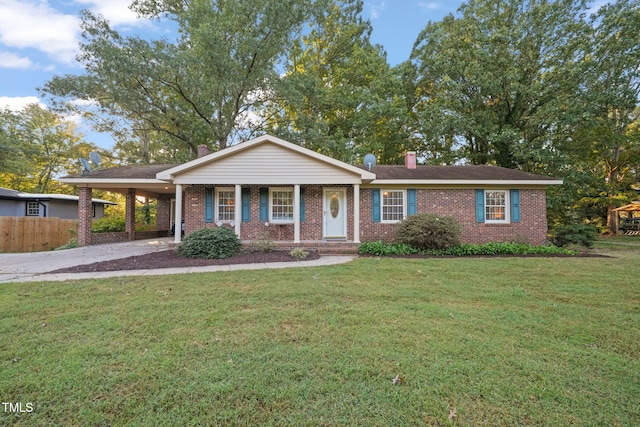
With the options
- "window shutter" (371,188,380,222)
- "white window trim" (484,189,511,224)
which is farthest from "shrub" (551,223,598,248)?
"window shutter" (371,188,380,222)

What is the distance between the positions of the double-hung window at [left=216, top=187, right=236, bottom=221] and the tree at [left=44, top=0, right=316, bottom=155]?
7539 millimetres

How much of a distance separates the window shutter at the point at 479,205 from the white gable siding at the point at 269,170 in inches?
207

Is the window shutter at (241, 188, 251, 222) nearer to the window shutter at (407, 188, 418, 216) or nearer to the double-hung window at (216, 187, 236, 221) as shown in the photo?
the double-hung window at (216, 187, 236, 221)

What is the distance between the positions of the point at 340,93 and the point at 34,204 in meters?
19.9

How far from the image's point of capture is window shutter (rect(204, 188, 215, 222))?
11.7m

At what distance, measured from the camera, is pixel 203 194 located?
11.8m

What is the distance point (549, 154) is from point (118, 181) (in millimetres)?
21188

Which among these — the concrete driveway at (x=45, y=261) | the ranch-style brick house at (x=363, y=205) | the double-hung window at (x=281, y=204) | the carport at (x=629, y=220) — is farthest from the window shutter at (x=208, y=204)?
the carport at (x=629, y=220)

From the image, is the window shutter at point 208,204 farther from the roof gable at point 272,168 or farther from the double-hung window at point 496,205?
the double-hung window at point 496,205

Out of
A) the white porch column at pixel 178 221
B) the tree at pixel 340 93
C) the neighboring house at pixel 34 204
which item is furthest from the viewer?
the tree at pixel 340 93

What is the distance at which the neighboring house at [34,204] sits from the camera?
53.2ft

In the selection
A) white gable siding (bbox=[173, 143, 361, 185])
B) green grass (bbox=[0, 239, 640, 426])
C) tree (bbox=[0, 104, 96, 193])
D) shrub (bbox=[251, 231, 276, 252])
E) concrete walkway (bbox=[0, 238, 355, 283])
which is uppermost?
tree (bbox=[0, 104, 96, 193])

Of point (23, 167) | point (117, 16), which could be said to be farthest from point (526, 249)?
point (23, 167)

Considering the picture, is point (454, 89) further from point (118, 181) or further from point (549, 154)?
point (118, 181)
